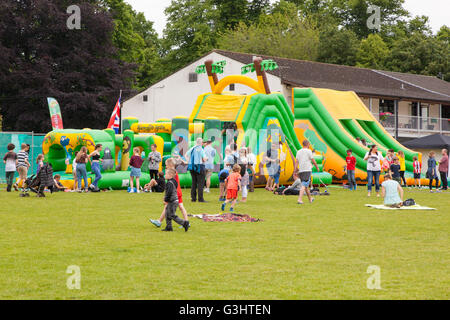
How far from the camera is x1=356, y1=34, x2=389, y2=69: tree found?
54.0 m

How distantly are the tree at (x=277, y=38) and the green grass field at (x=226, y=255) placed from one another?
42.0m

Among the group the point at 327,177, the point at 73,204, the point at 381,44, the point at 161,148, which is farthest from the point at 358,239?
the point at 381,44

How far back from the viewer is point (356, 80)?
4309 centimetres

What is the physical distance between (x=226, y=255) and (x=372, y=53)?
4866 cm

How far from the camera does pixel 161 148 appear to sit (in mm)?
22562

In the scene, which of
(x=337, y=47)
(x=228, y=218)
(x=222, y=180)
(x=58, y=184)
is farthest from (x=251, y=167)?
(x=337, y=47)

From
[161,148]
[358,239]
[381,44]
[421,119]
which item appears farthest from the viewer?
[381,44]

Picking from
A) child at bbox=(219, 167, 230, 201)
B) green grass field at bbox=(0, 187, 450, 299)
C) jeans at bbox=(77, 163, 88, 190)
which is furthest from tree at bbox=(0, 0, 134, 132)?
green grass field at bbox=(0, 187, 450, 299)

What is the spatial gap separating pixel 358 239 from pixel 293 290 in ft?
12.6

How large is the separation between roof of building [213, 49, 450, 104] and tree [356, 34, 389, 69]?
561 centimetres

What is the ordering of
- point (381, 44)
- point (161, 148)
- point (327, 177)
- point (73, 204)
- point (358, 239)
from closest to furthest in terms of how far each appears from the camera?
point (358, 239), point (73, 204), point (161, 148), point (327, 177), point (381, 44)

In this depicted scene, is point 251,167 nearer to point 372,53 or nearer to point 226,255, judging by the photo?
point 226,255
